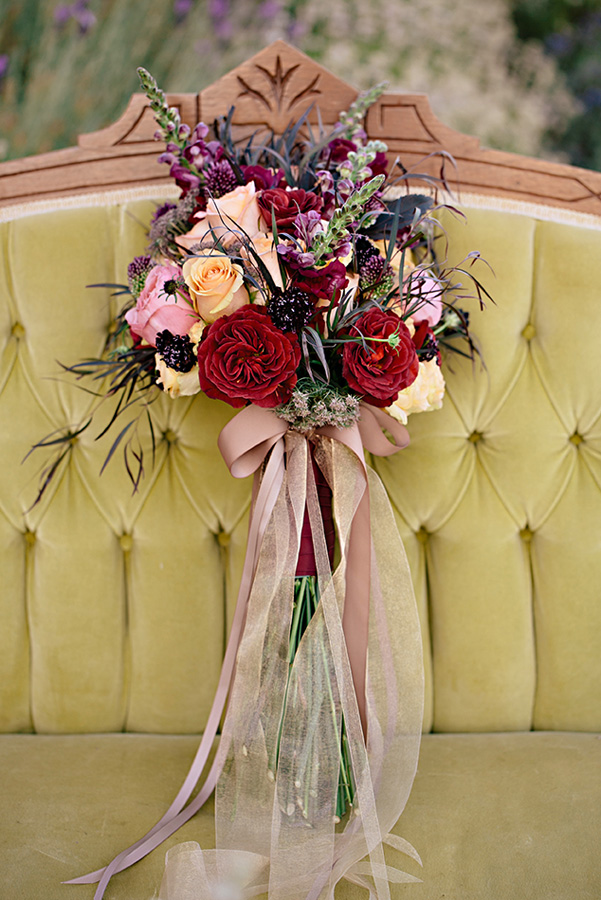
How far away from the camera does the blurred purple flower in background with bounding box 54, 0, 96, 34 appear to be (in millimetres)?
1358

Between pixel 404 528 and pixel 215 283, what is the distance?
1.68ft

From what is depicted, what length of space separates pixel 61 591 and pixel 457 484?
2.15 feet

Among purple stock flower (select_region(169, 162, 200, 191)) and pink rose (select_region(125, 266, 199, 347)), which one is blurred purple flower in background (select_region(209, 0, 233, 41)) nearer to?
purple stock flower (select_region(169, 162, 200, 191))

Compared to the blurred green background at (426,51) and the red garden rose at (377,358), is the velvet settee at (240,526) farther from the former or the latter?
the blurred green background at (426,51)

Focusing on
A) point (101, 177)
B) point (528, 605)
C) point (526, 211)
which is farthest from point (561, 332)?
point (101, 177)

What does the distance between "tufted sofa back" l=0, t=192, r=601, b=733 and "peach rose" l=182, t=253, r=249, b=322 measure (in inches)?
11.6

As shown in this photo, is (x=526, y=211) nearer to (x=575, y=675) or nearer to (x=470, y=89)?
(x=470, y=89)

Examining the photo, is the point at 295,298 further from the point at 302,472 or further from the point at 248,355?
the point at 302,472

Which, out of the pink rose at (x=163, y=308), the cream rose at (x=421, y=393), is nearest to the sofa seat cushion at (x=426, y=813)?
the cream rose at (x=421, y=393)

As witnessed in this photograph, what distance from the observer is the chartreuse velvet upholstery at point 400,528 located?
95 cm

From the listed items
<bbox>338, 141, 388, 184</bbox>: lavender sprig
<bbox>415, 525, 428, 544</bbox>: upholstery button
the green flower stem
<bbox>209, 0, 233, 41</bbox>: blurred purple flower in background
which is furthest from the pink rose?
<bbox>209, 0, 233, 41</bbox>: blurred purple flower in background

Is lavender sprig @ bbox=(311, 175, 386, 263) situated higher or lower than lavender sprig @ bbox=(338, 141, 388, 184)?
lower

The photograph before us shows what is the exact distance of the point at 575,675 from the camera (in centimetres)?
95

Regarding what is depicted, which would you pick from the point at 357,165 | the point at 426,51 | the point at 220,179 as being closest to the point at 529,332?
the point at 357,165
